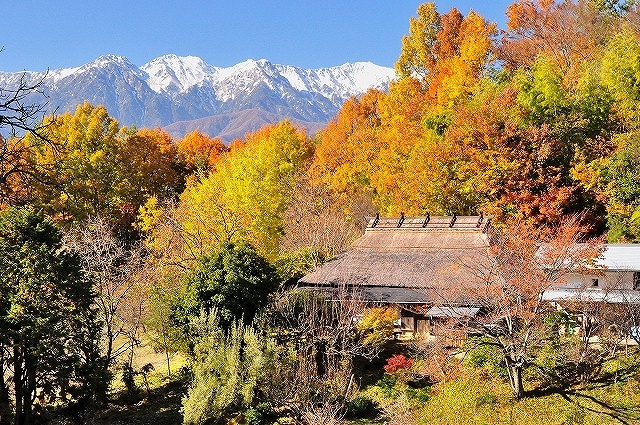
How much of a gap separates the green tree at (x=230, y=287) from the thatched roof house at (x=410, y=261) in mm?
3718

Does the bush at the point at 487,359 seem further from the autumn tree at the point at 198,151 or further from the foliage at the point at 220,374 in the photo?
the autumn tree at the point at 198,151

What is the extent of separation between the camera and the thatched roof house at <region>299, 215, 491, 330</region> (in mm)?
21422

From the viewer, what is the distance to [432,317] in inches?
838

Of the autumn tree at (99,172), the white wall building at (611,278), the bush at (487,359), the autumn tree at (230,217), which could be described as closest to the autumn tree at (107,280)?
the autumn tree at (230,217)

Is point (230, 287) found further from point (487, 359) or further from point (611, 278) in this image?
point (611, 278)

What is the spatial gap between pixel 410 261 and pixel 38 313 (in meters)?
15.1

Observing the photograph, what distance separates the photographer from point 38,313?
15125 mm

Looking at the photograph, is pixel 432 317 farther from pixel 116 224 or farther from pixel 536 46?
pixel 536 46

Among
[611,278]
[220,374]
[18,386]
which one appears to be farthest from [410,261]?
[18,386]

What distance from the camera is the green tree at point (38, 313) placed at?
14.9m

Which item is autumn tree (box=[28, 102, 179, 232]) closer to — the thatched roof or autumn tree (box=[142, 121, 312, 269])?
autumn tree (box=[142, 121, 312, 269])

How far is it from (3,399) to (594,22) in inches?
1714

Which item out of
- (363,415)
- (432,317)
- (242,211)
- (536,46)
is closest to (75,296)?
(363,415)

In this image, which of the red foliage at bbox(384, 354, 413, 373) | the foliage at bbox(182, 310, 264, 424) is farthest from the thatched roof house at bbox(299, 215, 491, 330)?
the foliage at bbox(182, 310, 264, 424)
